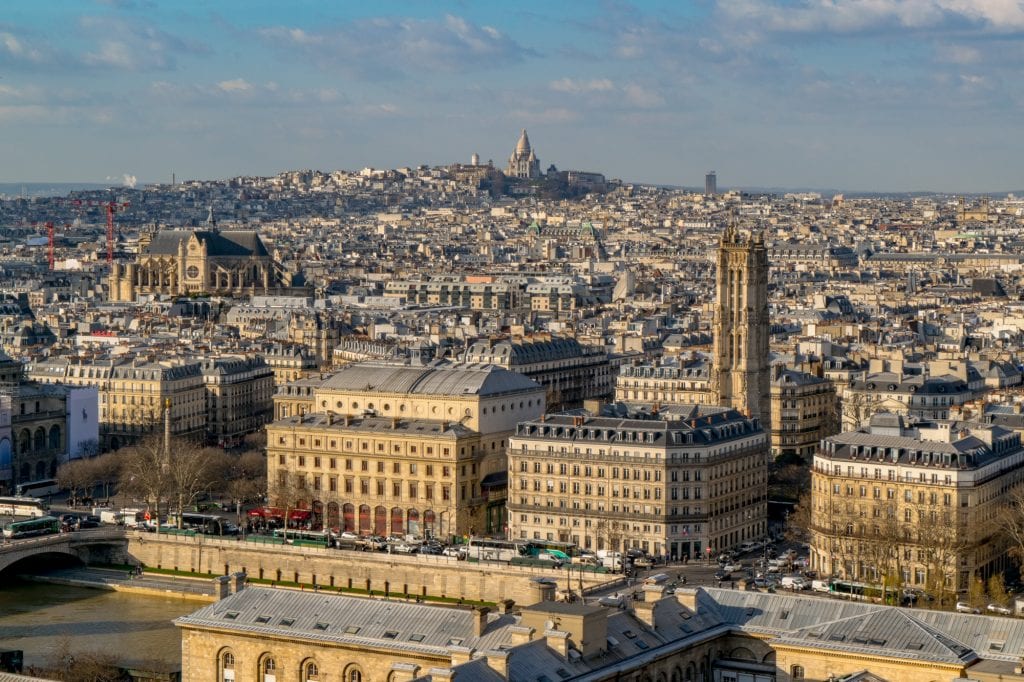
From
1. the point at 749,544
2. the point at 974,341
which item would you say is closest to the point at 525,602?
the point at 749,544

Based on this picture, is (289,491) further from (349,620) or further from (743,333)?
(349,620)

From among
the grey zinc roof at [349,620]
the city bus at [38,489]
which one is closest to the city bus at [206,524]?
the city bus at [38,489]

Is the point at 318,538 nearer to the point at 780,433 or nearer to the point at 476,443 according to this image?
the point at 476,443

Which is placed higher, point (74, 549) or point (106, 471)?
point (106, 471)

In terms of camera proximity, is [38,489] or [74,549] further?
[38,489]

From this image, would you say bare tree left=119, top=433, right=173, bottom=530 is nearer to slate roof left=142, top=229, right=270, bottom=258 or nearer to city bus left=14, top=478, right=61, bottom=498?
city bus left=14, top=478, right=61, bottom=498

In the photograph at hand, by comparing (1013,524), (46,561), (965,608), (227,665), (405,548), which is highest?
(1013,524)

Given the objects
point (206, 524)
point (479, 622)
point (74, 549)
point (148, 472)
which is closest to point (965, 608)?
point (479, 622)
